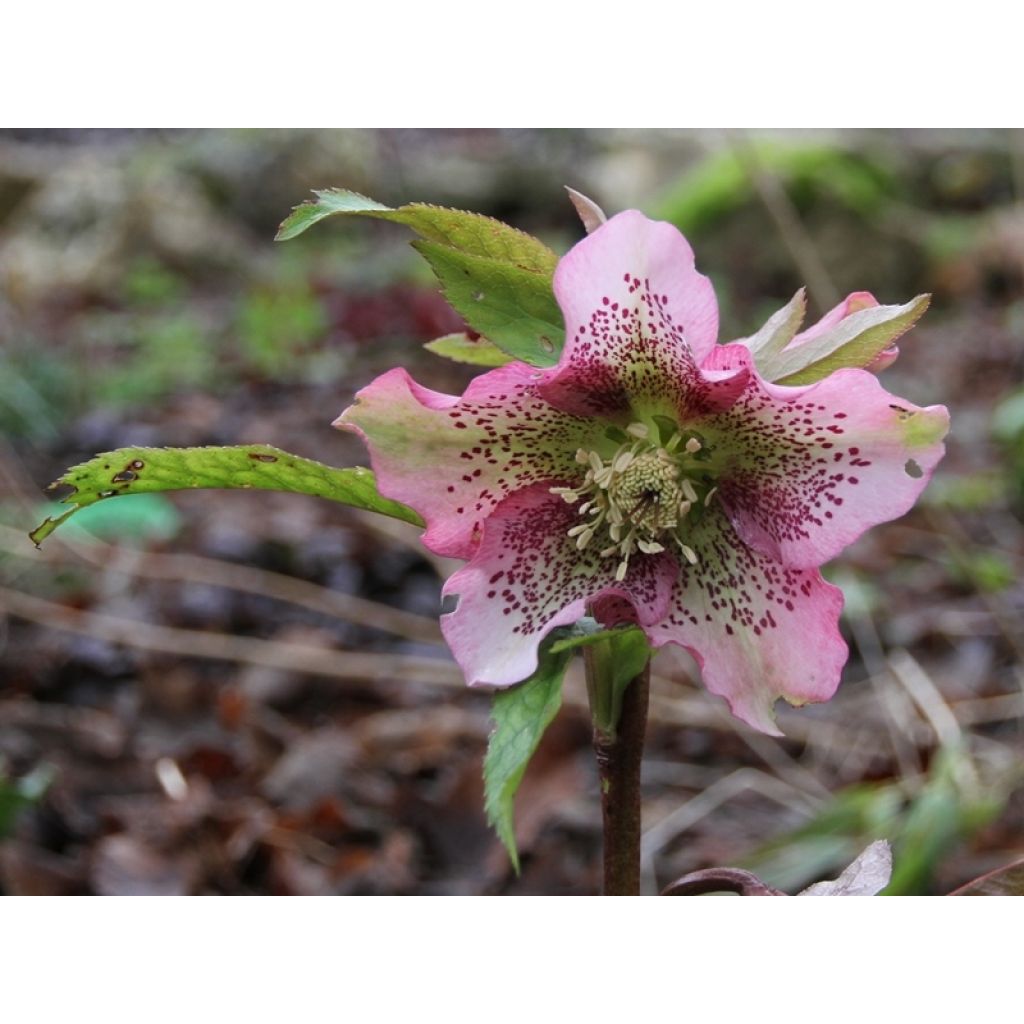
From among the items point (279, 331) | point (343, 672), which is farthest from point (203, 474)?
point (279, 331)

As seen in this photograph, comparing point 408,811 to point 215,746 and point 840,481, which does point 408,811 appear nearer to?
point 215,746

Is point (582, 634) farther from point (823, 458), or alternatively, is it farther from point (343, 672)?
point (343, 672)

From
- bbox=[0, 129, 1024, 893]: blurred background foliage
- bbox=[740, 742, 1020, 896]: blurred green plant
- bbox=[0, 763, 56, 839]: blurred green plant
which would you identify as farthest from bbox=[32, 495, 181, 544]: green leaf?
bbox=[740, 742, 1020, 896]: blurred green plant

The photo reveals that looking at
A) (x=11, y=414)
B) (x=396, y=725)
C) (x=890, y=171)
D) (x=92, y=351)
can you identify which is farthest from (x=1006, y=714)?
(x=890, y=171)

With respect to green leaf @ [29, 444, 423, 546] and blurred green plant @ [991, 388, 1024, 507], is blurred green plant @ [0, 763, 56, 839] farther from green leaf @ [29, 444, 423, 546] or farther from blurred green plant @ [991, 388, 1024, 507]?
blurred green plant @ [991, 388, 1024, 507]

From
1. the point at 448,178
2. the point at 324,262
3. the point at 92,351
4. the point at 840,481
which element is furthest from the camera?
the point at 448,178

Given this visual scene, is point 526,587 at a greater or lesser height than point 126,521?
greater
